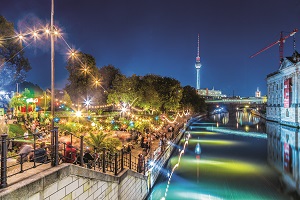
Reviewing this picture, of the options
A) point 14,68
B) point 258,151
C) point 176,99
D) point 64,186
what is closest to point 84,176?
point 64,186

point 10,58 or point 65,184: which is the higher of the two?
point 10,58

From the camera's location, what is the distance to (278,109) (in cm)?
8775

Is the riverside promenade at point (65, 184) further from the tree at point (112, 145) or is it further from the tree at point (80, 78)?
the tree at point (80, 78)

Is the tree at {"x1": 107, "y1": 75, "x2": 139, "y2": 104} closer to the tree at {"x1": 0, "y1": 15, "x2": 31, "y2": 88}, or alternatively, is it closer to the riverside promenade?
the tree at {"x1": 0, "y1": 15, "x2": 31, "y2": 88}

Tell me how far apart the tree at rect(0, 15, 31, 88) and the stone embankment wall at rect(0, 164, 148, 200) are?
21966 mm

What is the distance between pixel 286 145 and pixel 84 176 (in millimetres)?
39838

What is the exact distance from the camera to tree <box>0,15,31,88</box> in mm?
29978

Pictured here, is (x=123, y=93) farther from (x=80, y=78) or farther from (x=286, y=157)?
(x=286, y=157)

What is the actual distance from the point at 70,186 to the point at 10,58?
77.8 feet

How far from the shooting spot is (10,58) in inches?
1084

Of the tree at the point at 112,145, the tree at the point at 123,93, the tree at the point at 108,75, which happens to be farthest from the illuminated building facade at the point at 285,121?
the tree at the point at 108,75

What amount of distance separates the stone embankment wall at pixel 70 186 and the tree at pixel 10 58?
72.1 feet

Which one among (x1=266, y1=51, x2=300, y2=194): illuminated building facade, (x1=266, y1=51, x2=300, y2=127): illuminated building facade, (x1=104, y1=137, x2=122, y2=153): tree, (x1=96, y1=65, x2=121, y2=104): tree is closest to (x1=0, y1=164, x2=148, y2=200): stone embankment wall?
(x1=104, y1=137, x2=122, y2=153): tree

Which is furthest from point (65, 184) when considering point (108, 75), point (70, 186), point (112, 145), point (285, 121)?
point (285, 121)
